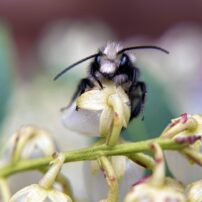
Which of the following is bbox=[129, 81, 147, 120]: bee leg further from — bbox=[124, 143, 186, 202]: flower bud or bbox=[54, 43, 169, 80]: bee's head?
bbox=[124, 143, 186, 202]: flower bud

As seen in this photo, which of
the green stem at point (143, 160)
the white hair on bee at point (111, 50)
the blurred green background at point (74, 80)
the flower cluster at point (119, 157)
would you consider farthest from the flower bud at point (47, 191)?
the blurred green background at point (74, 80)

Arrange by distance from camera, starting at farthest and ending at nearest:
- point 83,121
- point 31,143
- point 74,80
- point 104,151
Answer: point 74,80 < point 31,143 < point 83,121 < point 104,151

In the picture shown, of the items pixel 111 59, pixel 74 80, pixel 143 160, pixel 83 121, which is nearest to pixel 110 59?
pixel 111 59

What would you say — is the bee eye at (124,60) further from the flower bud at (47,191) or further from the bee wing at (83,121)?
the flower bud at (47,191)

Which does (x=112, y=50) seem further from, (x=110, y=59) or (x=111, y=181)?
(x=111, y=181)

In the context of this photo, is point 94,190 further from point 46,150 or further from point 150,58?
point 150,58

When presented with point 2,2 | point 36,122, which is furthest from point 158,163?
point 2,2
